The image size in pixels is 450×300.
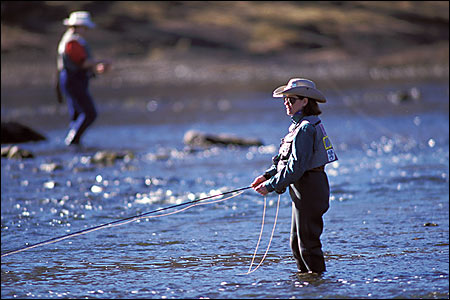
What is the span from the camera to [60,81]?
11.6m

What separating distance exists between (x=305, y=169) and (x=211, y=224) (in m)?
1.98

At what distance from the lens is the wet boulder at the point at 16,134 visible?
12.8 metres

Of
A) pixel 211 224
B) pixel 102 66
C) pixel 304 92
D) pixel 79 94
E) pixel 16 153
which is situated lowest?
pixel 211 224

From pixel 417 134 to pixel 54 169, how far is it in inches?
213

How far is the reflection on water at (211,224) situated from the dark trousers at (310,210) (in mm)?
166

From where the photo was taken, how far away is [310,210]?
4.81 m

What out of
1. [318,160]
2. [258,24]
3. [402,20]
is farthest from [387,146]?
A: [258,24]

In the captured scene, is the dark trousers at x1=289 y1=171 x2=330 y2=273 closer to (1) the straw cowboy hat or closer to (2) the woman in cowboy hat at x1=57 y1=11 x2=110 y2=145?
(1) the straw cowboy hat

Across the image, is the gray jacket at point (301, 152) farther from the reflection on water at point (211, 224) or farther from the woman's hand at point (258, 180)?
the reflection on water at point (211, 224)

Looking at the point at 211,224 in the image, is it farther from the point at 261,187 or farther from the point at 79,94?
the point at 79,94

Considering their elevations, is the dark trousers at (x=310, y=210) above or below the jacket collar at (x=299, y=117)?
below

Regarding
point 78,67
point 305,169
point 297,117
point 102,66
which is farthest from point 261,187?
point 78,67

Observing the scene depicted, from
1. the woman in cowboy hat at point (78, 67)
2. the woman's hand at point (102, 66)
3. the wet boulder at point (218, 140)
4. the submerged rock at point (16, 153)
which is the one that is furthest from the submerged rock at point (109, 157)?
the wet boulder at point (218, 140)

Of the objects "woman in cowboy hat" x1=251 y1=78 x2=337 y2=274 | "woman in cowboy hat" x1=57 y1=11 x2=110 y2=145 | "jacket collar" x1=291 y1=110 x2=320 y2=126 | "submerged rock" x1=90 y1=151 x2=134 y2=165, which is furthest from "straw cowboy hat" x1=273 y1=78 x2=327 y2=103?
"woman in cowboy hat" x1=57 y1=11 x2=110 y2=145
